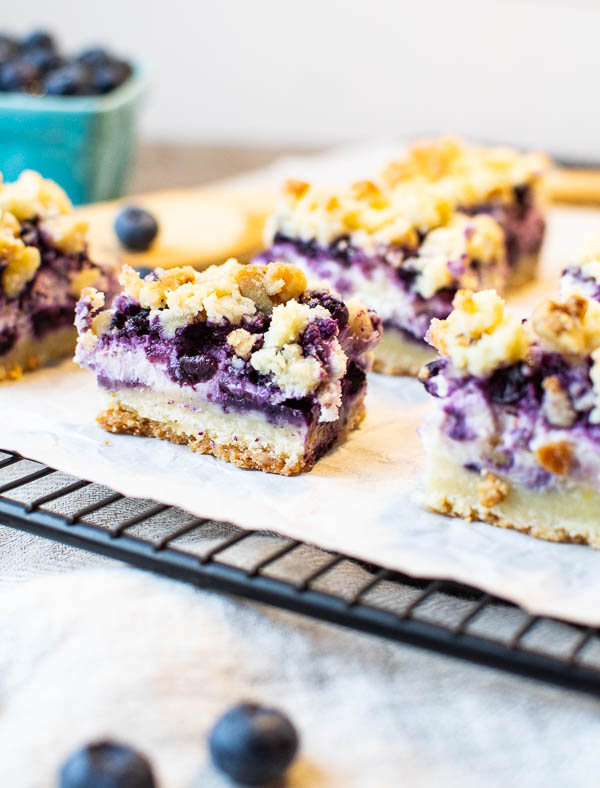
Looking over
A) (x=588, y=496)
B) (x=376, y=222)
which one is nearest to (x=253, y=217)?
(x=376, y=222)

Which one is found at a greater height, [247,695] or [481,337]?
[481,337]

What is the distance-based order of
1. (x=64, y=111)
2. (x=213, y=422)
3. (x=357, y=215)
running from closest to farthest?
(x=213, y=422) < (x=357, y=215) < (x=64, y=111)

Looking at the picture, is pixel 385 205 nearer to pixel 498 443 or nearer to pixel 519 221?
pixel 519 221

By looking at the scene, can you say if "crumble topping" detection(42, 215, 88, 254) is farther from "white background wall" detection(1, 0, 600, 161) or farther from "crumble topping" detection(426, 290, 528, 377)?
"white background wall" detection(1, 0, 600, 161)

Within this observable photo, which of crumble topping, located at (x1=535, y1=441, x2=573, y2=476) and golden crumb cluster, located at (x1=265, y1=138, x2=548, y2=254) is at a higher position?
golden crumb cluster, located at (x1=265, y1=138, x2=548, y2=254)

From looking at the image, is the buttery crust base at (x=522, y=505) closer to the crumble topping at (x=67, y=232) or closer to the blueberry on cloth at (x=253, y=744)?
the blueberry on cloth at (x=253, y=744)

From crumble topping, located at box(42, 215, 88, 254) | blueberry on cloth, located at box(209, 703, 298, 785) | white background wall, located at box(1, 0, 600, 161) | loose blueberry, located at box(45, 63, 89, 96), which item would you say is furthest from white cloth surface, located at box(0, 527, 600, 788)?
white background wall, located at box(1, 0, 600, 161)

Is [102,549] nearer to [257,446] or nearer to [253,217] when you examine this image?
[257,446]

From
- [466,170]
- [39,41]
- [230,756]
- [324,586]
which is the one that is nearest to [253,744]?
[230,756]
